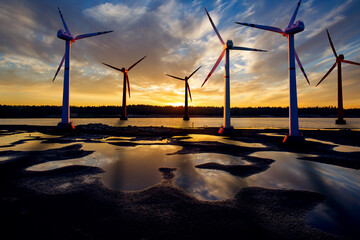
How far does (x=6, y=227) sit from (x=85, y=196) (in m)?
1.86

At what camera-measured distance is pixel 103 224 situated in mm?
4008

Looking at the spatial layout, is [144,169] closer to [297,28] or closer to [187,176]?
[187,176]

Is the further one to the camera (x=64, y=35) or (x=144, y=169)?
(x=64, y=35)

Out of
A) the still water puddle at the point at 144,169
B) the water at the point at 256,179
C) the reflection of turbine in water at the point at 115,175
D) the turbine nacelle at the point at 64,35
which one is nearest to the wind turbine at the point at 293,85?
the water at the point at 256,179

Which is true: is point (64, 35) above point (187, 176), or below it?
above

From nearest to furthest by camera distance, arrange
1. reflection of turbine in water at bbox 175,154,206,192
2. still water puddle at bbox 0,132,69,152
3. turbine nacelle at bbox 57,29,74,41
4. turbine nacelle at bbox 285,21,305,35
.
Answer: reflection of turbine in water at bbox 175,154,206,192, still water puddle at bbox 0,132,69,152, turbine nacelle at bbox 285,21,305,35, turbine nacelle at bbox 57,29,74,41

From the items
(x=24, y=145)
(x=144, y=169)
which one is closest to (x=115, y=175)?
(x=144, y=169)

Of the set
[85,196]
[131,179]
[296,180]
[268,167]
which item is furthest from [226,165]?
[85,196]

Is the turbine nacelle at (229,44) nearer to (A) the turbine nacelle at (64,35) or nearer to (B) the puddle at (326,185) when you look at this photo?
(B) the puddle at (326,185)

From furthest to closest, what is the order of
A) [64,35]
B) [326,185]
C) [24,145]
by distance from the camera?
[64,35]
[24,145]
[326,185]

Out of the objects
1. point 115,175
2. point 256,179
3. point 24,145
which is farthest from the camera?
point 24,145

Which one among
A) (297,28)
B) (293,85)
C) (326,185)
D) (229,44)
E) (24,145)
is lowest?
(326,185)

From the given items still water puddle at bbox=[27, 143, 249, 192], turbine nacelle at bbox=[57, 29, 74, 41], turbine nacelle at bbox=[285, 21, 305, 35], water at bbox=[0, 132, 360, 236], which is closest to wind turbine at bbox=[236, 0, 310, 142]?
turbine nacelle at bbox=[285, 21, 305, 35]

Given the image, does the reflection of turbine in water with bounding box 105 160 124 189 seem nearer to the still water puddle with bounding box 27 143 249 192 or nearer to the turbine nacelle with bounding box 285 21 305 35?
the still water puddle with bounding box 27 143 249 192
